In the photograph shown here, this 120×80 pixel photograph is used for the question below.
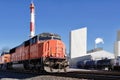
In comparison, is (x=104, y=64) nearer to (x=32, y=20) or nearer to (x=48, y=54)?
(x=32, y=20)

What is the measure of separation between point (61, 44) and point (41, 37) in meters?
2.04

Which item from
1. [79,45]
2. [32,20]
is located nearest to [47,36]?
[32,20]

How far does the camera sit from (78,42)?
311 ft

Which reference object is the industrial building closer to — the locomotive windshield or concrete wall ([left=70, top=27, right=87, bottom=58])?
concrete wall ([left=70, top=27, right=87, bottom=58])

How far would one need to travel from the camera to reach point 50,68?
2659 cm

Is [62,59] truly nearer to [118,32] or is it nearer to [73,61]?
[73,61]

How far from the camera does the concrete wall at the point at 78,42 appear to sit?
94000 millimetres

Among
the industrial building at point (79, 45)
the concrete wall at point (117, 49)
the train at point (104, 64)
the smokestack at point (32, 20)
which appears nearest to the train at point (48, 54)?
the train at point (104, 64)

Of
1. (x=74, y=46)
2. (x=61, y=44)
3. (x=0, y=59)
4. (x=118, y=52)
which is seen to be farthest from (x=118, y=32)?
(x=61, y=44)

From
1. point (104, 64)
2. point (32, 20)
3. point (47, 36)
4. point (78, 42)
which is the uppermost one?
point (32, 20)

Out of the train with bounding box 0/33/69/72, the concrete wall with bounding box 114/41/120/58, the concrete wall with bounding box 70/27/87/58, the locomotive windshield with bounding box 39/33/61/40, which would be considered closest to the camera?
the train with bounding box 0/33/69/72

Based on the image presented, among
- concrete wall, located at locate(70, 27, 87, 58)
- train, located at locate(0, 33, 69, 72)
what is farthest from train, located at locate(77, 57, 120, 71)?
concrete wall, located at locate(70, 27, 87, 58)

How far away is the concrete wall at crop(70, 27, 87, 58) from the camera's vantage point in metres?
94.0

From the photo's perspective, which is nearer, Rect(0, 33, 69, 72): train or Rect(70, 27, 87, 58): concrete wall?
Rect(0, 33, 69, 72): train
